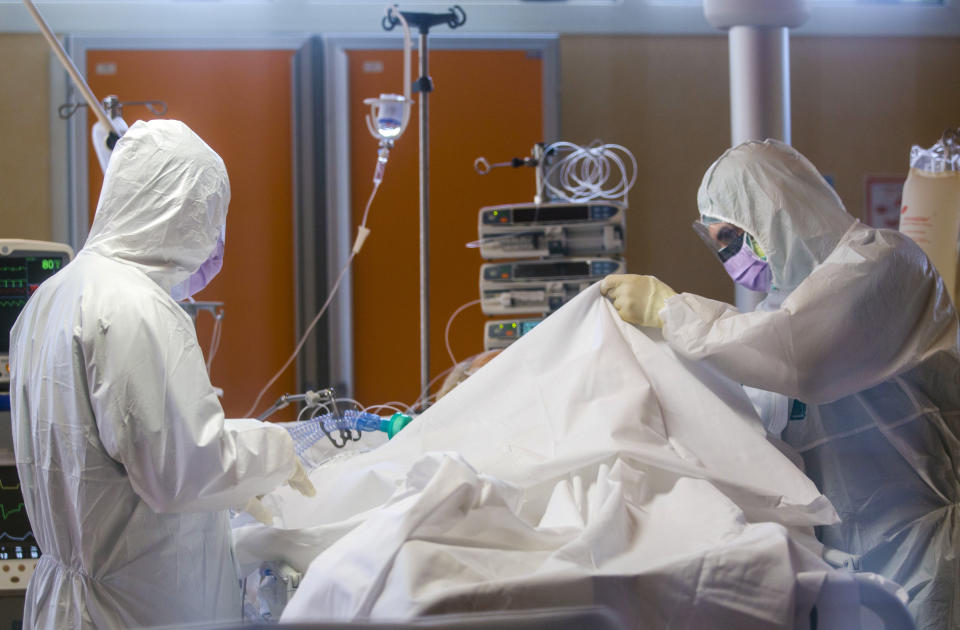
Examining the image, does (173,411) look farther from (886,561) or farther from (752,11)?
(752,11)

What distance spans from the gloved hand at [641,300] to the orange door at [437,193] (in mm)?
2338

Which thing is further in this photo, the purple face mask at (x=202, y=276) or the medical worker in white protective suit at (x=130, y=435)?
the purple face mask at (x=202, y=276)

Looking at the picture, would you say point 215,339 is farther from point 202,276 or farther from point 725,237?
point 725,237

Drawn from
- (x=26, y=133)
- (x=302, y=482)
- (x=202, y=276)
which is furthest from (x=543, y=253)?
(x=26, y=133)

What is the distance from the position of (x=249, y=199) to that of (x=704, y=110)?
217 centimetres

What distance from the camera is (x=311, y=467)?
7.81ft

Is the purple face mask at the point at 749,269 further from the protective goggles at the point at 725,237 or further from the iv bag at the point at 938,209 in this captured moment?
the iv bag at the point at 938,209

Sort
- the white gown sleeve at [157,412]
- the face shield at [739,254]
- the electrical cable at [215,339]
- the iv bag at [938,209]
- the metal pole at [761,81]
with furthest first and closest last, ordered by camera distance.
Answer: the electrical cable at [215,339] → the metal pole at [761,81] → the iv bag at [938,209] → the face shield at [739,254] → the white gown sleeve at [157,412]

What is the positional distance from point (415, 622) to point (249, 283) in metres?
3.56

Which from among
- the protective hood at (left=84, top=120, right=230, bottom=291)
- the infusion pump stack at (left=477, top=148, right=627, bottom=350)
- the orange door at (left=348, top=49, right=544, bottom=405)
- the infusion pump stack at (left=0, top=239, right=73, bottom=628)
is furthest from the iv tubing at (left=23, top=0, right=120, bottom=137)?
the orange door at (left=348, top=49, right=544, bottom=405)

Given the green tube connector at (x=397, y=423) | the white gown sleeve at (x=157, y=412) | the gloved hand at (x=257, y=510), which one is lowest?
the gloved hand at (x=257, y=510)

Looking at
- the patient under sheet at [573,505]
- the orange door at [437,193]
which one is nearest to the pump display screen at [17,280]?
the patient under sheet at [573,505]

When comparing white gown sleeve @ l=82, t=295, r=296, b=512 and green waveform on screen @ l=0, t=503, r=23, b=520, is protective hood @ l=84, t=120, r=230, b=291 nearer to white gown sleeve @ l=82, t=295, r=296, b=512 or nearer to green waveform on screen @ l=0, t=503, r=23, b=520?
white gown sleeve @ l=82, t=295, r=296, b=512

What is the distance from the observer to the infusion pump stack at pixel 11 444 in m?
2.28
